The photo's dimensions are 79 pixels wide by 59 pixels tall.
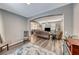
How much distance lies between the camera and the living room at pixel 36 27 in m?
2.04

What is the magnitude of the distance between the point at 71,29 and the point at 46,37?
0.82 m

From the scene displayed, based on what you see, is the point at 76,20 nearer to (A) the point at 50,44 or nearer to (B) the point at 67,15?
(B) the point at 67,15

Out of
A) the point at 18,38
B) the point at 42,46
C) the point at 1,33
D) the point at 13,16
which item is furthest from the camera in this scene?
the point at 42,46

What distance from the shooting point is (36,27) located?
8.01 ft

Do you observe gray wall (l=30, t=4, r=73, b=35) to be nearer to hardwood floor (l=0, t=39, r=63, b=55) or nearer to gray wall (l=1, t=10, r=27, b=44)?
hardwood floor (l=0, t=39, r=63, b=55)

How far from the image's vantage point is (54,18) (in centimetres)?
228

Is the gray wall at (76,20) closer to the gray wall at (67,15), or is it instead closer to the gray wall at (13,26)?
the gray wall at (67,15)

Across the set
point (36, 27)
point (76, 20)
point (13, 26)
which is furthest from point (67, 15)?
point (13, 26)

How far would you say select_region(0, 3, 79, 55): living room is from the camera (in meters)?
2.04

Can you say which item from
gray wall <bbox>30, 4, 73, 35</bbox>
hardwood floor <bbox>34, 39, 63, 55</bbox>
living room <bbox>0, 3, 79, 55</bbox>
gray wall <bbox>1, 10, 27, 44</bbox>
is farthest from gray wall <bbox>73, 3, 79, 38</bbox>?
gray wall <bbox>1, 10, 27, 44</bbox>

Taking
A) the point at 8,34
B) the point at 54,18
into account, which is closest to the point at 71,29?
the point at 54,18

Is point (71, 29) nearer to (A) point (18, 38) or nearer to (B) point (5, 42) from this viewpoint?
(A) point (18, 38)

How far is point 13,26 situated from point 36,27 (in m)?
0.64

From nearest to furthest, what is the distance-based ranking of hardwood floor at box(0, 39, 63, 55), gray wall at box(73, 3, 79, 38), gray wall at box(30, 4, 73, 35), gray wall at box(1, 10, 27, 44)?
gray wall at box(73, 3, 79, 38) → gray wall at box(30, 4, 73, 35) → gray wall at box(1, 10, 27, 44) → hardwood floor at box(0, 39, 63, 55)
